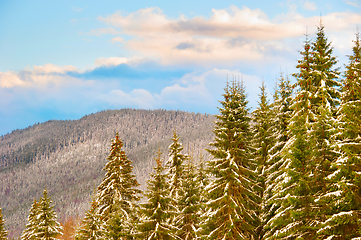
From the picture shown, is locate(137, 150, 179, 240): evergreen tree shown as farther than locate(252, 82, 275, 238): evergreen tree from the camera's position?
No

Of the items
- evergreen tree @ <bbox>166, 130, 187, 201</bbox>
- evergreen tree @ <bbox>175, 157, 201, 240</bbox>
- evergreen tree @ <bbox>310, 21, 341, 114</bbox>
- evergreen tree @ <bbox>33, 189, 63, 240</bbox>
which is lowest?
evergreen tree @ <bbox>33, 189, 63, 240</bbox>

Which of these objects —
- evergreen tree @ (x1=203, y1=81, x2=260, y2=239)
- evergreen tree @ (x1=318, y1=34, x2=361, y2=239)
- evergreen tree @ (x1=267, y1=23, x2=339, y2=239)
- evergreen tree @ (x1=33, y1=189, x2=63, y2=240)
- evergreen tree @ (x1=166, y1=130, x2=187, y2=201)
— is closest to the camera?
Answer: evergreen tree @ (x1=318, y1=34, x2=361, y2=239)

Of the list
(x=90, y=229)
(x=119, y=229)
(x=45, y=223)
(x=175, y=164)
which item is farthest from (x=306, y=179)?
(x=45, y=223)

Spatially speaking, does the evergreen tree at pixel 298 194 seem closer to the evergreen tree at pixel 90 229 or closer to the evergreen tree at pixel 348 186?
the evergreen tree at pixel 348 186

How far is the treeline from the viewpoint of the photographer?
13.4 m

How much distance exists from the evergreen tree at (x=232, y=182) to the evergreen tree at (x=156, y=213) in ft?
8.63

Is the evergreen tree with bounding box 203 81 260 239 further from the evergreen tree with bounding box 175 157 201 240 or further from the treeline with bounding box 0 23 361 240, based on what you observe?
the evergreen tree with bounding box 175 157 201 240

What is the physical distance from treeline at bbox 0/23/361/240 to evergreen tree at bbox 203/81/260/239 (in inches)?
2.8

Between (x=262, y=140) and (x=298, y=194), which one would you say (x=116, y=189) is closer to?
(x=262, y=140)

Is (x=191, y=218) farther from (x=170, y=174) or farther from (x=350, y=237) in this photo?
(x=350, y=237)

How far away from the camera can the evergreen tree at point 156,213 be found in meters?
19.1

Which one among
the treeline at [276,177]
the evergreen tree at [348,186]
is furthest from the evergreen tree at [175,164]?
the evergreen tree at [348,186]

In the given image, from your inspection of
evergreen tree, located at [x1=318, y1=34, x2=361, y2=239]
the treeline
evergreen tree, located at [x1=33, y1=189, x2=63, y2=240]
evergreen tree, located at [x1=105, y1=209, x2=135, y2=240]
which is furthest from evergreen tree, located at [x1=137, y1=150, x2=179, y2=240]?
evergreen tree, located at [x1=33, y1=189, x2=63, y2=240]

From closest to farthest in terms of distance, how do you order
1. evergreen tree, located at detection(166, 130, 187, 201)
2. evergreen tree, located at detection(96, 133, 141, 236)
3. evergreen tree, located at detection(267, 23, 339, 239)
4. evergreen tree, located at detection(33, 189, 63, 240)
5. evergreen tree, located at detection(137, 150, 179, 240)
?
1. evergreen tree, located at detection(267, 23, 339, 239)
2. evergreen tree, located at detection(137, 150, 179, 240)
3. evergreen tree, located at detection(166, 130, 187, 201)
4. evergreen tree, located at detection(96, 133, 141, 236)
5. evergreen tree, located at detection(33, 189, 63, 240)
